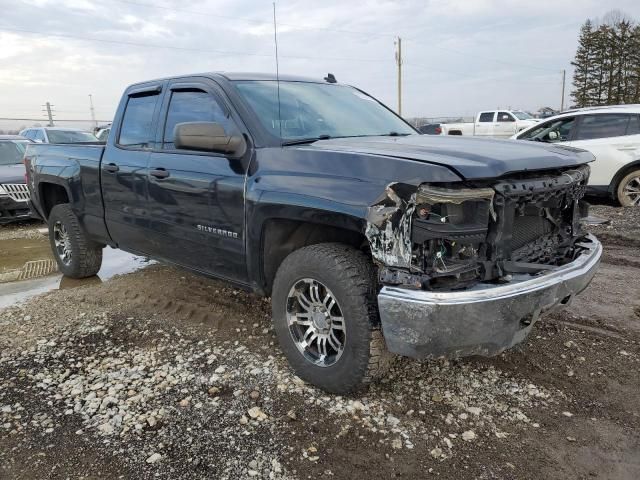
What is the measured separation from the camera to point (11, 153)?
10266 mm

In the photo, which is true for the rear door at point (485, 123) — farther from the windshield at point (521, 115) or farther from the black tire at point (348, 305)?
the black tire at point (348, 305)

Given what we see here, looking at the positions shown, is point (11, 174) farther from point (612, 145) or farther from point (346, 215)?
point (612, 145)

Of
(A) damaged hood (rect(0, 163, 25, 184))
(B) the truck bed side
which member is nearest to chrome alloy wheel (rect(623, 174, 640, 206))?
(B) the truck bed side

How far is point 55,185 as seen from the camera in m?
5.61

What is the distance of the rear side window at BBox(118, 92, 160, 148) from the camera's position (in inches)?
166

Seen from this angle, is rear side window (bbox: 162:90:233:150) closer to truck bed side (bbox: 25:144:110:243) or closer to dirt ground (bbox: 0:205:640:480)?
truck bed side (bbox: 25:144:110:243)

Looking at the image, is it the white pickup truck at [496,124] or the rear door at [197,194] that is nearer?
the rear door at [197,194]

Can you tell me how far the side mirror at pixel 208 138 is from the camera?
314 cm

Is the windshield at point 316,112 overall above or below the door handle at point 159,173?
above

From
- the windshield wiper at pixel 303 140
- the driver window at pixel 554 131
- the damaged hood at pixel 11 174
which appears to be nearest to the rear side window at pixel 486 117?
the driver window at pixel 554 131

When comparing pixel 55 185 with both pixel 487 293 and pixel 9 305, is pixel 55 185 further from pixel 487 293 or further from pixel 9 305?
pixel 487 293

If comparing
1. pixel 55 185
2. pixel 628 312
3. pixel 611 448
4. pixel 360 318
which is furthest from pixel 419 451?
pixel 55 185

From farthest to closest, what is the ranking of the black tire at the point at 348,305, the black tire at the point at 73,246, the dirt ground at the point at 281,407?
the black tire at the point at 73,246 < the black tire at the point at 348,305 < the dirt ground at the point at 281,407

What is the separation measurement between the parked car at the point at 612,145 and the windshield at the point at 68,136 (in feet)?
35.4
